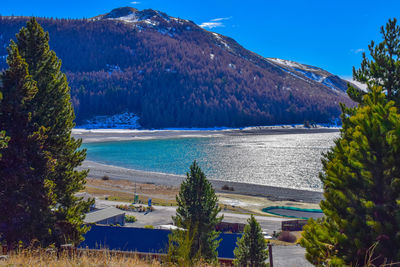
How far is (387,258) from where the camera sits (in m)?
5.66

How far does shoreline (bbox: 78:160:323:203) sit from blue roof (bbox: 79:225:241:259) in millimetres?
35114

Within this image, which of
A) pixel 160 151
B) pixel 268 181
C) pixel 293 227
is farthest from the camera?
pixel 160 151

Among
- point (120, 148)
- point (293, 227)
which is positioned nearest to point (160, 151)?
point (120, 148)

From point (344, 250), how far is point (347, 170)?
1.43 meters

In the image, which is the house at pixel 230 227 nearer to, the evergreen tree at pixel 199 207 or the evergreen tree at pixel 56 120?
the evergreen tree at pixel 199 207

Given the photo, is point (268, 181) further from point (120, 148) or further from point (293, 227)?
point (120, 148)

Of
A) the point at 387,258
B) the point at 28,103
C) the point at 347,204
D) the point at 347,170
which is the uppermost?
the point at 28,103

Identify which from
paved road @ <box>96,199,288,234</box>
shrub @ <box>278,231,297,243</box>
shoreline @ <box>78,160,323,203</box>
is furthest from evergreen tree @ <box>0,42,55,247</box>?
shoreline @ <box>78,160,323,203</box>

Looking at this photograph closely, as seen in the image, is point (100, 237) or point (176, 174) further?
point (176, 174)

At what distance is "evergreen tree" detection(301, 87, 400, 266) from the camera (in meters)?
5.66

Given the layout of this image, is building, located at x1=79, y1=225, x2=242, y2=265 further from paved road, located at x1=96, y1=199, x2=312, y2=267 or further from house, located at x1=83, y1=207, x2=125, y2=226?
house, located at x1=83, y1=207, x2=125, y2=226

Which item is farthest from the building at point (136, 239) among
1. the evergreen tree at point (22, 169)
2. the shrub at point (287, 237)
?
the shrub at point (287, 237)

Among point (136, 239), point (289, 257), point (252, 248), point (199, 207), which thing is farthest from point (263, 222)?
point (199, 207)

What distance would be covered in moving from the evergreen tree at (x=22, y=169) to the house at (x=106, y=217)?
16.8 meters
